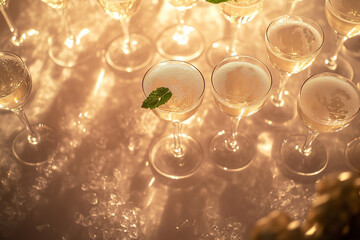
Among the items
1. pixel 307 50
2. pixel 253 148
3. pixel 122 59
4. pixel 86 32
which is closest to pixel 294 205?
pixel 253 148

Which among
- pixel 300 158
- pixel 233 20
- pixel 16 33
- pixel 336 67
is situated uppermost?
pixel 233 20

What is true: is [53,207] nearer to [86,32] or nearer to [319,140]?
[86,32]

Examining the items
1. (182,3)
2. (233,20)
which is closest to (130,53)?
(182,3)

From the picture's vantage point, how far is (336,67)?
2018 mm

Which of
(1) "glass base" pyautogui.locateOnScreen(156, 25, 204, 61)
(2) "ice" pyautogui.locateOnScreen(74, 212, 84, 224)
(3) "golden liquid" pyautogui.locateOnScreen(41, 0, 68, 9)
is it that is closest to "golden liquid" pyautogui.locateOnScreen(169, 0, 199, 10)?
(1) "glass base" pyautogui.locateOnScreen(156, 25, 204, 61)

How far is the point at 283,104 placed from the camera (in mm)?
1912

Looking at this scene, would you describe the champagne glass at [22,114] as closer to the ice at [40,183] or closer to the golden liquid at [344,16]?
the ice at [40,183]

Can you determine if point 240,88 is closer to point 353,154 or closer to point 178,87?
point 178,87

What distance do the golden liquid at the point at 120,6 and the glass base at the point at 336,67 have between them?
945 mm

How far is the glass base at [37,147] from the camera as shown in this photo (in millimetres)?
1749

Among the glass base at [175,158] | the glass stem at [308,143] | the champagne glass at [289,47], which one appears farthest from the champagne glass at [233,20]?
the glass stem at [308,143]

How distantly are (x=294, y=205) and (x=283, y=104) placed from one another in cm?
53

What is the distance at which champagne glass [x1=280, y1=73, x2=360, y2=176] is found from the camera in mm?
1484

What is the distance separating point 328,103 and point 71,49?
133cm
